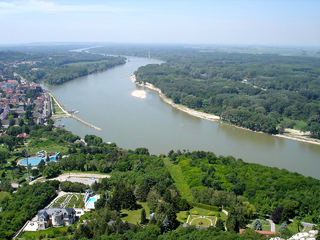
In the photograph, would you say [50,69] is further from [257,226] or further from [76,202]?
[257,226]

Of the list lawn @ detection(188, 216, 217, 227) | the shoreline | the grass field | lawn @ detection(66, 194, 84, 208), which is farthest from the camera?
the shoreline

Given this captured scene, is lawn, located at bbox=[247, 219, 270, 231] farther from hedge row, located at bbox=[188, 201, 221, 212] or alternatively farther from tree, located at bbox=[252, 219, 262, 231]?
hedge row, located at bbox=[188, 201, 221, 212]

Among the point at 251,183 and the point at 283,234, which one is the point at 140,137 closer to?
the point at 251,183

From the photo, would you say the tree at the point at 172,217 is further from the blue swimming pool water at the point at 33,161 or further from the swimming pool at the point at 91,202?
the blue swimming pool water at the point at 33,161

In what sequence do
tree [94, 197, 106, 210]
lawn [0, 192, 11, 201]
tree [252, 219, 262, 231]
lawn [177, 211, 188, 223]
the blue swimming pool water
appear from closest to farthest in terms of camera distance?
tree [252, 219, 262, 231]
lawn [177, 211, 188, 223]
tree [94, 197, 106, 210]
lawn [0, 192, 11, 201]
the blue swimming pool water

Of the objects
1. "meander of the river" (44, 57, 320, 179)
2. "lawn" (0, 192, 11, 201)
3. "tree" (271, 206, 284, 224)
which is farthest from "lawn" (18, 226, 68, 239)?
"meander of the river" (44, 57, 320, 179)

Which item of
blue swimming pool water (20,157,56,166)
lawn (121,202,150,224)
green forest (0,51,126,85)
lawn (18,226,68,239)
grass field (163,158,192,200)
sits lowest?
blue swimming pool water (20,157,56,166)

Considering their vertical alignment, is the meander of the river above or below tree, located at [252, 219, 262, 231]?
below
